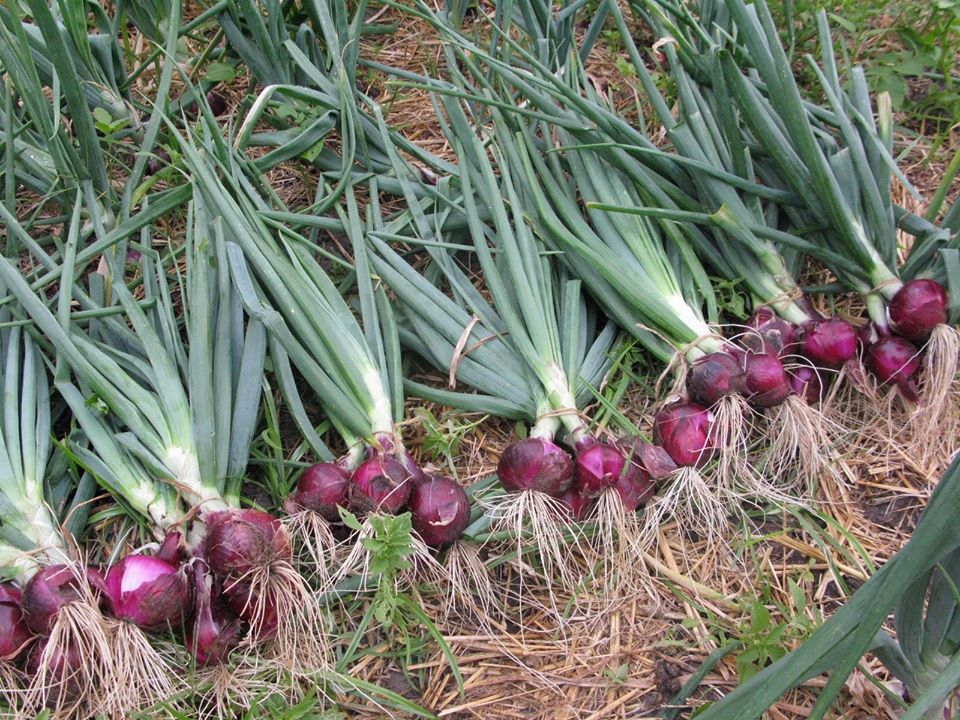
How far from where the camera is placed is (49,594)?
54.2 inches

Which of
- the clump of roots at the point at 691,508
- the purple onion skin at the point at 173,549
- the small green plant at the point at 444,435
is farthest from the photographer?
the small green plant at the point at 444,435

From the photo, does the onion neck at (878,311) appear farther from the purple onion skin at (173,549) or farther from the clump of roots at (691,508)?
the purple onion skin at (173,549)

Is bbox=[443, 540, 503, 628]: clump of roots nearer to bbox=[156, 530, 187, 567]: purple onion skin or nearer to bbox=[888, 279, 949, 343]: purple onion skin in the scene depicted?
bbox=[156, 530, 187, 567]: purple onion skin

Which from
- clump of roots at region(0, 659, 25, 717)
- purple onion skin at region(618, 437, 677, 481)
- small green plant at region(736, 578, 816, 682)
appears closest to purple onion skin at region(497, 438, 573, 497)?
purple onion skin at region(618, 437, 677, 481)

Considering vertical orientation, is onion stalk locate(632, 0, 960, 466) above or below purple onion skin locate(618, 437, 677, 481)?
above

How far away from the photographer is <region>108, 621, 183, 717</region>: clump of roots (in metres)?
1.35

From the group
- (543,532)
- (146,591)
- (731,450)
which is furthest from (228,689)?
(731,450)

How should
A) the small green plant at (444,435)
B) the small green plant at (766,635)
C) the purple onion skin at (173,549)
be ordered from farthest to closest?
the small green plant at (444,435), the purple onion skin at (173,549), the small green plant at (766,635)

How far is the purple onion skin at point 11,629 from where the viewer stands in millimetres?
1382

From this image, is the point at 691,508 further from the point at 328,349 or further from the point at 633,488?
the point at 328,349

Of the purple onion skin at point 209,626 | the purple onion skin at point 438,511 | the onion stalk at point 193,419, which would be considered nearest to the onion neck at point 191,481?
the onion stalk at point 193,419

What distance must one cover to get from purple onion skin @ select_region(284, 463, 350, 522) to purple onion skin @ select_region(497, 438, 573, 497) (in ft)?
0.96

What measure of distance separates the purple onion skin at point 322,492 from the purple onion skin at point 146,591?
0.76 ft

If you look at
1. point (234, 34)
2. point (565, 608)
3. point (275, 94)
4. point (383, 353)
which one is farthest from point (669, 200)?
point (234, 34)
